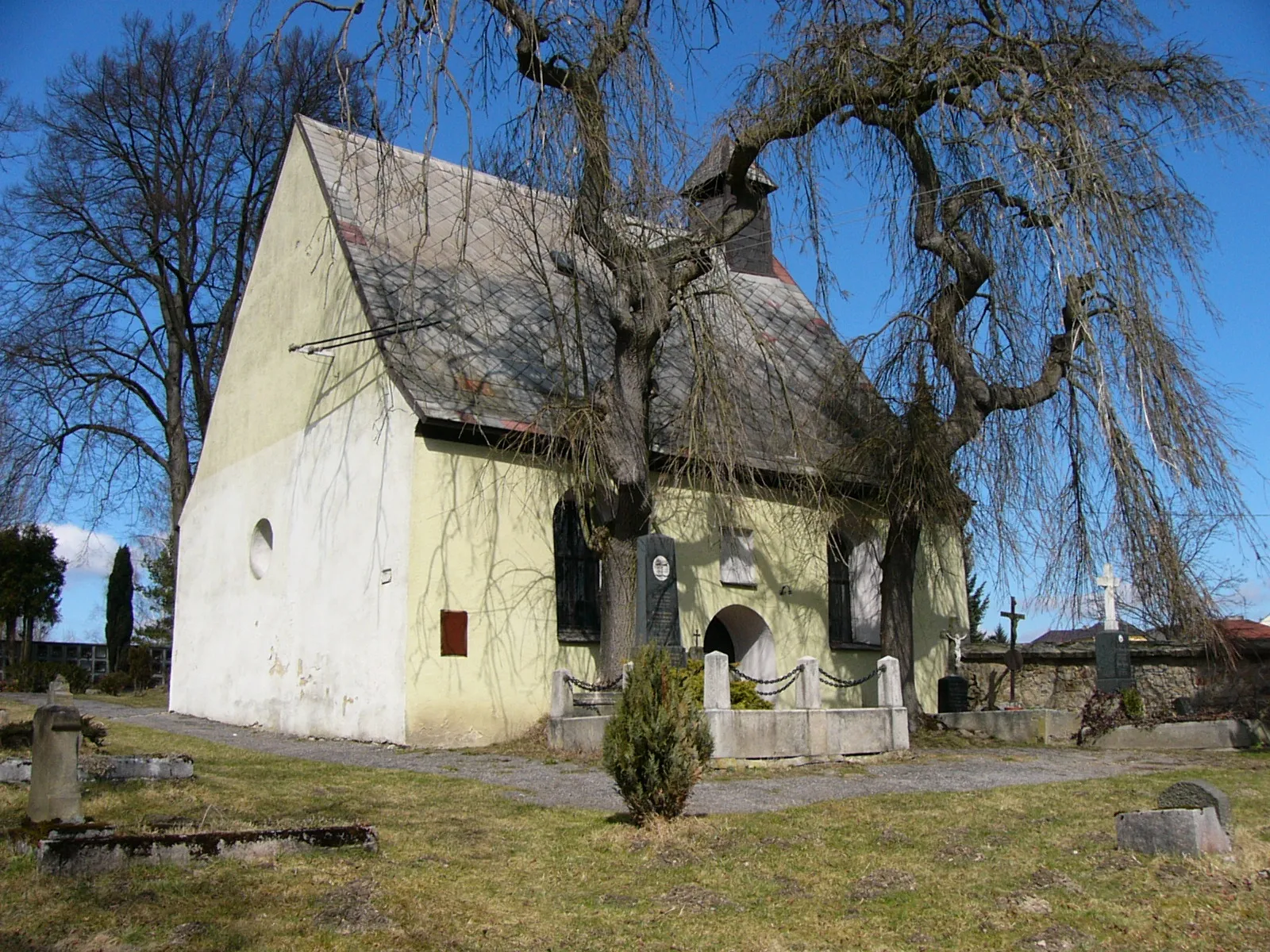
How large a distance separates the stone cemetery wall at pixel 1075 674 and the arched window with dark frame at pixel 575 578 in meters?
7.59

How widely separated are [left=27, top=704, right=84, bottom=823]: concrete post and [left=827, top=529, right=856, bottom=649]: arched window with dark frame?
15005mm

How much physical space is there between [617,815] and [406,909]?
3131 mm

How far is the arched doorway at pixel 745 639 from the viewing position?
19.5 metres

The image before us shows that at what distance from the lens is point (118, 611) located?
3331cm

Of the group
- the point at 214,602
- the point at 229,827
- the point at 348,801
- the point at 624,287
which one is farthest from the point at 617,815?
the point at 214,602

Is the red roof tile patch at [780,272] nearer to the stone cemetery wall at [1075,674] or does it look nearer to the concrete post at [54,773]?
the stone cemetery wall at [1075,674]

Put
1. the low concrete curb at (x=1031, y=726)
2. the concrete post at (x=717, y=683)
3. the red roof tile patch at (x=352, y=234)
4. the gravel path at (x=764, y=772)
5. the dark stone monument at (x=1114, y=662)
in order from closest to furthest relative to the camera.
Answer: the gravel path at (x=764, y=772) < the concrete post at (x=717, y=683) < the low concrete curb at (x=1031, y=726) < the red roof tile patch at (x=352, y=234) < the dark stone monument at (x=1114, y=662)

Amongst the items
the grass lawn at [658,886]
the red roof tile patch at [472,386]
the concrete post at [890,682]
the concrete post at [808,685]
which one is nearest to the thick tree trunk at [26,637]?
the red roof tile patch at [472,386]

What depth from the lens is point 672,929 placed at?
20.2 ft

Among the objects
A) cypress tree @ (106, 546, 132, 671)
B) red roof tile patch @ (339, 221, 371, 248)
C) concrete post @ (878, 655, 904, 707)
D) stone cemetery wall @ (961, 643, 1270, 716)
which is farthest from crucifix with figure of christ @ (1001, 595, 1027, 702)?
cypress tree @ (106, 546, 132, 671)

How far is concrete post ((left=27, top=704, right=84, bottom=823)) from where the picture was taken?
7.23m

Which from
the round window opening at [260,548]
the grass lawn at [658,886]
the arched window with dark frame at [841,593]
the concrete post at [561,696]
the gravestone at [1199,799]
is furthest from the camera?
the arched window with dark frame at [841,593]

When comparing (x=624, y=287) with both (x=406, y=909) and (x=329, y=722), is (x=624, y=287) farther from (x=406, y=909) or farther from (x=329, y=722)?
(x=406, y=909)

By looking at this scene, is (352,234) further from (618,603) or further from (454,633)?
(618,603)
